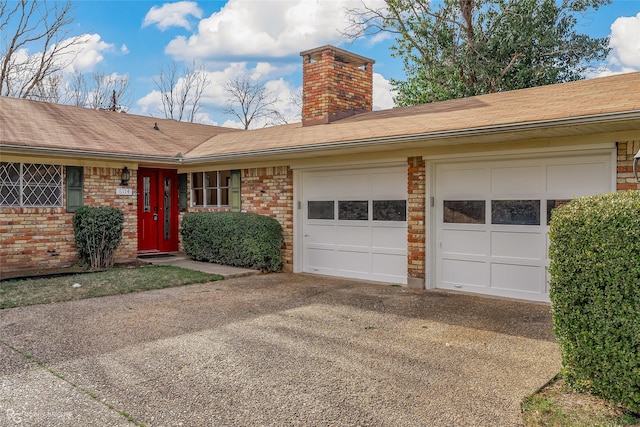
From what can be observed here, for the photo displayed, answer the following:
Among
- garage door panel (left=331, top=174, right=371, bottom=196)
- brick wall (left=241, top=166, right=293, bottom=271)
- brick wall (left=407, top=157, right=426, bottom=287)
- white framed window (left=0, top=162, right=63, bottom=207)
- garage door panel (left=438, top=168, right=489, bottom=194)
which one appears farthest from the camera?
brick wall (left=241, top=166, right=293, bottom=271)

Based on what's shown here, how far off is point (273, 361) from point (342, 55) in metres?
8.70

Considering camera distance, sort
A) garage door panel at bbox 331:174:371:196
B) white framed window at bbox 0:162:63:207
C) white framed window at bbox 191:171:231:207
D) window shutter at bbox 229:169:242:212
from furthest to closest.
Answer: white framed window at bbox 191:171:231:207
window shutter at bbox 229:169:242:212
white framed window at bbox 0:162:63:207
garage door panel at bbox 331:174:371:196

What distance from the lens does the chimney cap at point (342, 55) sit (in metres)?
11.1

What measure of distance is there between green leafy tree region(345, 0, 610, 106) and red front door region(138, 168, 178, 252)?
29.2 feet

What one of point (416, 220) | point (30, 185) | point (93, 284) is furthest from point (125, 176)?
point (416, 220)

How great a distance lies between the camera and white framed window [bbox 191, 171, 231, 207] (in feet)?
36.8

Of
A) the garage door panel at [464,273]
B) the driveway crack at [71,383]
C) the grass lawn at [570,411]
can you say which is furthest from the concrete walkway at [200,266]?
the grass lawn at [570,411]

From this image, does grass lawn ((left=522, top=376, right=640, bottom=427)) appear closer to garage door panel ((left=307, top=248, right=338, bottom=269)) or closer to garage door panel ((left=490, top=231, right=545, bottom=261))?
garage door panel ((left=490, top=231, right=545, bottom=261))

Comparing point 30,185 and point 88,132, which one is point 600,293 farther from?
point 88,132

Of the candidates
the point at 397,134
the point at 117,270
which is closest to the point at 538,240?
the point at 397,134

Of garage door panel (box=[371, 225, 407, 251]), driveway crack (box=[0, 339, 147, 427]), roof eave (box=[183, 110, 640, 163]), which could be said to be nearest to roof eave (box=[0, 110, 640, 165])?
roof eave (box=[183, 110, 640, 163])

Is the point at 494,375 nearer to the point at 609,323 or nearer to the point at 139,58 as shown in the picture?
the point at 609,323

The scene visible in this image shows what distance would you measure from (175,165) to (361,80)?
506 cm

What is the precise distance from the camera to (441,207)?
25.7 feet
